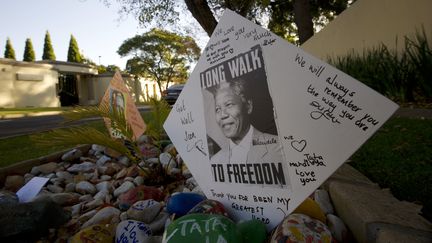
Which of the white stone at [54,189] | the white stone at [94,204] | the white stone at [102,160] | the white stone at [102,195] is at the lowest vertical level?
the white stone at [94,204]

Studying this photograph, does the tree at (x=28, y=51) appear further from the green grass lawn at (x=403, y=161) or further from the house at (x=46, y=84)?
the green grass lawn at (x=403, y=161)

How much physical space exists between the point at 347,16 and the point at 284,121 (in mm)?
9139

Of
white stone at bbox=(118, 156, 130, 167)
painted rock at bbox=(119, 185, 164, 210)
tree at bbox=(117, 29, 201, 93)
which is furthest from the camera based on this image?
tree at bbox=(117, 29, 201, 93)

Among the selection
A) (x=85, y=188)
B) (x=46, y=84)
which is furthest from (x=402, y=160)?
(x=46, y=84)

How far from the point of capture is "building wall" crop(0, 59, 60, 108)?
22.6 meters

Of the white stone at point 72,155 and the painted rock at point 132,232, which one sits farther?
the white stone at point 72,155

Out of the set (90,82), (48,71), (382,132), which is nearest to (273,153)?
(382,132)

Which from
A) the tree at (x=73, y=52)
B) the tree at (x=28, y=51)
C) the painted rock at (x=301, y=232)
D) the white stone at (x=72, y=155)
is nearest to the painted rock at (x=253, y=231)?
the painted rock at (x=301, y=232)

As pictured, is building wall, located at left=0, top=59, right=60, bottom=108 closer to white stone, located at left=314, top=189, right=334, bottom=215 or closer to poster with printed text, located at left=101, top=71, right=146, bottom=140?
poster with printed text, located at left=101, top=71, right=146, bottom=140

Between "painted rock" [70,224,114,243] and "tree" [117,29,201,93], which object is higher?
"tree" [117,29,201,93]

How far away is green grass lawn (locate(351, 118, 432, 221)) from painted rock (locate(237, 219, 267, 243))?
751mm

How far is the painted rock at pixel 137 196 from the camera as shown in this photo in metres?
2.27

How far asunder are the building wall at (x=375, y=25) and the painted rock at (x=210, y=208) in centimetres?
563

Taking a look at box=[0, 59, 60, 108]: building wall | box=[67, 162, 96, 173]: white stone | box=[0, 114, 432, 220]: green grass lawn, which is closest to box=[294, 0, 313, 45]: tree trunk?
box=[0, 114, 432, 220]: green grass lawn
